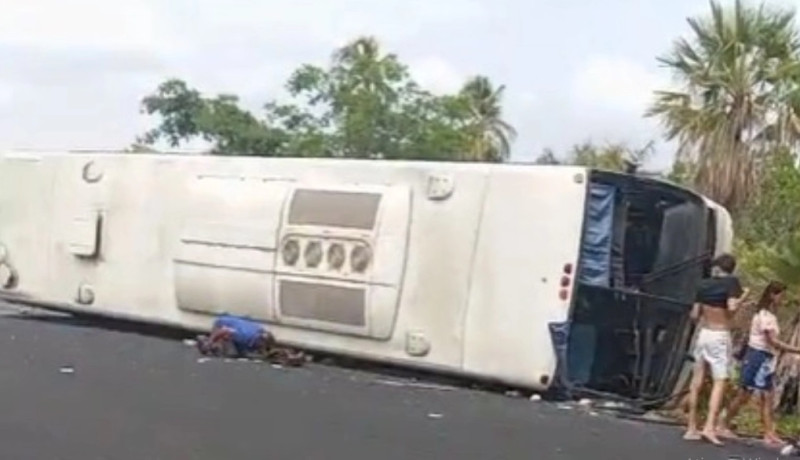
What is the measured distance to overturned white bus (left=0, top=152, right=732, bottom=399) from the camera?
1483 cm

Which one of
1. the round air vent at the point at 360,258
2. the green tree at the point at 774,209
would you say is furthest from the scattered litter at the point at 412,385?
the green tree at the point at 774,209

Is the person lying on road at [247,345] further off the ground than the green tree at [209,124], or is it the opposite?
the green tree at [209,124]

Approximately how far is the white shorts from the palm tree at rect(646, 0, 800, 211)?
49.7 feet

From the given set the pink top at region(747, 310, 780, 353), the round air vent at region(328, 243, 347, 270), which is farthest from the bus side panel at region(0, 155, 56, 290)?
the pink top at region(747, 310, 780, 353)

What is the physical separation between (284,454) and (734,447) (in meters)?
3.99

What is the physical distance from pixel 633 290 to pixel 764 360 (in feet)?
7.86

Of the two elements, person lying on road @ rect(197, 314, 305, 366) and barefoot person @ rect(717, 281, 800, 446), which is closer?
barefoot person @ rect(717, 281, 800, 446)

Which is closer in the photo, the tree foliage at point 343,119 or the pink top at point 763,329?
the pink top at point 763,329

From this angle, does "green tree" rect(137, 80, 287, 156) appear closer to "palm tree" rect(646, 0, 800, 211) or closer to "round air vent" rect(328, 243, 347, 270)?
"palm tree" rect(646, 0, 800, 211)

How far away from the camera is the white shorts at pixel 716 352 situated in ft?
41.1

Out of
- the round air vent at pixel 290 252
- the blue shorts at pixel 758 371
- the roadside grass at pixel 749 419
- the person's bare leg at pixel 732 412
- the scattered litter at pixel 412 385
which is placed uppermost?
the round air vent at pixel 290 252

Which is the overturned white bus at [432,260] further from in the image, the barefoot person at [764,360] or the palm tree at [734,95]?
the palm tree at [734,95]

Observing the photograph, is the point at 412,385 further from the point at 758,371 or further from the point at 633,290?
the point at 758,371

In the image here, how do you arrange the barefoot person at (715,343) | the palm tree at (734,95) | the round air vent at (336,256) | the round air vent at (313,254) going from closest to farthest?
the barefoot person at (715,343) < the round air vent at (336,256) < the round air vent at (313,254) < the palm tree at (734,95)
